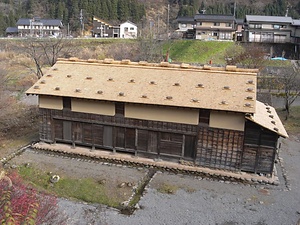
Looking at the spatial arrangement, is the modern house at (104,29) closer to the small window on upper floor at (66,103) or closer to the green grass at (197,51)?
the green grass at (197,51)

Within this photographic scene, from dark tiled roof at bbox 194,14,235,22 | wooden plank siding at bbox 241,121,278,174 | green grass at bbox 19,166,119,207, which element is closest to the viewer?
green grass at bbox 19,166,119,207

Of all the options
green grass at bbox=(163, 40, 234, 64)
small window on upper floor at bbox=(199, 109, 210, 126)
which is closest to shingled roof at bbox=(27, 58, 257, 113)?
small window on upper floor at bbox=(199, 109, 210, 126)

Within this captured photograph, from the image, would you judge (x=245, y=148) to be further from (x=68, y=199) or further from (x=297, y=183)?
(x=68, y=199)

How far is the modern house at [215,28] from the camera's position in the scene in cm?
4450

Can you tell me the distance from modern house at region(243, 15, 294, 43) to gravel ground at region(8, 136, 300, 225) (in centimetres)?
3127

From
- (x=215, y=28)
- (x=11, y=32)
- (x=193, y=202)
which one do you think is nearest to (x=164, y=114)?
(x=193, y=202)

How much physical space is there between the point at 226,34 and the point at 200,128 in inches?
1412

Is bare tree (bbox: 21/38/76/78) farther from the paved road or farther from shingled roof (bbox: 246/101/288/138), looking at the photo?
the paved road

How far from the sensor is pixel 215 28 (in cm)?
4472

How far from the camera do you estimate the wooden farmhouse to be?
39.4ft

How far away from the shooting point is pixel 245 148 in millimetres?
12156

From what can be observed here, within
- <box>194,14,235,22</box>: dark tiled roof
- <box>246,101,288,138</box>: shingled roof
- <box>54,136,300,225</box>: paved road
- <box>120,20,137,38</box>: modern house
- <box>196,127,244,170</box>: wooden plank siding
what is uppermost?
<box>194,14,235,22</box>: dark tiled roof

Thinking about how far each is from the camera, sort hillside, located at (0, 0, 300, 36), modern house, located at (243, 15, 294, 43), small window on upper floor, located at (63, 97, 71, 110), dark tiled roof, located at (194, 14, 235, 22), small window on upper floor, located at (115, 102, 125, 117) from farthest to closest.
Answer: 1. hillside, located at (0, 0, 300, 36)
2. dark tiled roof, located at (194, 14, 235, 22)
3. modern house, located at (243, 15, 294, 43)
4. small window on upper floor, located at (63, 97, 71, 110)
5. small window on upper floor, located at (115, 102, 125, 117)

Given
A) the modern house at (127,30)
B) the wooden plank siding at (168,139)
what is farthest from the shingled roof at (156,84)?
the modern house at (127,30)
